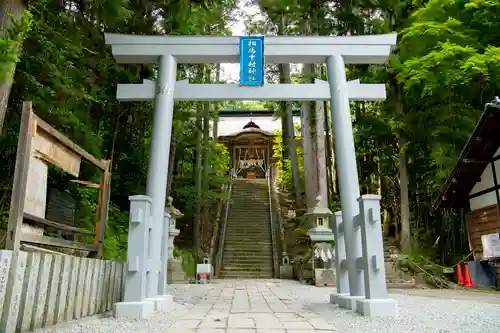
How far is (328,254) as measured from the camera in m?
9.56

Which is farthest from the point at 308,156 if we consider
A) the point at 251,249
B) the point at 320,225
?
the point at 251,249

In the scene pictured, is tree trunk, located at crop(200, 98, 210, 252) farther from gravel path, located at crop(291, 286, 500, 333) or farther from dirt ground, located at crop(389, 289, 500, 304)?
gravel path, located at crop(291, 286, 500, 333)

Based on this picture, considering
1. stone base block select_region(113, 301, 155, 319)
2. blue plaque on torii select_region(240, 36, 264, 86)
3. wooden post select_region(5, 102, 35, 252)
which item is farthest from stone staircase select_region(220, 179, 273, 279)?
wooden post select_region(5, 102, 35, 252)

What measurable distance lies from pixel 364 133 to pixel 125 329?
31.0 feet

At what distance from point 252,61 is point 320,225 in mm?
5619

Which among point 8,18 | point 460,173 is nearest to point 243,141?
point 460,173

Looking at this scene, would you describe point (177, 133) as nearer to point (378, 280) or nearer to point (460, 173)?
point (460, 173)

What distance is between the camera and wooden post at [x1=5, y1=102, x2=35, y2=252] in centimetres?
329

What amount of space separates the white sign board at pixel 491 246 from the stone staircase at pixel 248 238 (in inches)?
243

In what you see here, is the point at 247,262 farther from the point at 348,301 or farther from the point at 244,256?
the point at 348,301

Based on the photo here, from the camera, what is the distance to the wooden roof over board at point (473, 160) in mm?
7809

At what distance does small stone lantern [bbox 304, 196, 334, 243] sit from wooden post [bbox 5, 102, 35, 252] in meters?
7.54

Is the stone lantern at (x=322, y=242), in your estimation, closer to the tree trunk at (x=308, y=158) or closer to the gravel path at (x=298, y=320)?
the tree trunk at (x=308, y=158)

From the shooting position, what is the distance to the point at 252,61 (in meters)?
5.78
